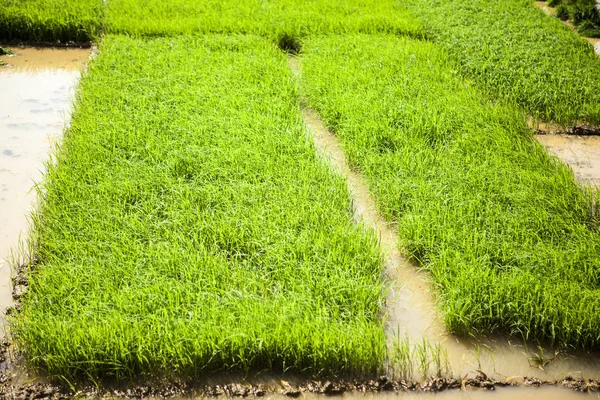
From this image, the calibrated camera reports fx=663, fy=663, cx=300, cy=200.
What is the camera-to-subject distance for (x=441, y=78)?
5684 mm

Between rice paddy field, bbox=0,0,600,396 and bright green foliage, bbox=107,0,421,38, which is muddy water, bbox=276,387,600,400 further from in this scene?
bright green foliage, bbox=107,0,421,38

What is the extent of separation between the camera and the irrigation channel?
304 centimetres

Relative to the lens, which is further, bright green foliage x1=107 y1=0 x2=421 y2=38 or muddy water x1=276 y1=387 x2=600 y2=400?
bright green foliage x1=107 y1=0 x2=421 y2=38

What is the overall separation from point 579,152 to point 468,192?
1.30m

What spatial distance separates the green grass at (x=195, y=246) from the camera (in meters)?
2.97

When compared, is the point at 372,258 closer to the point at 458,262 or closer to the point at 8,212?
the point at 458,262

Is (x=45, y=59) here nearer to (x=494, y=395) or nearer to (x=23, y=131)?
(x=23, y=131)

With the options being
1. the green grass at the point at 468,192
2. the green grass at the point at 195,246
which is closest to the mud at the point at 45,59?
the green grass at the point at 195,246

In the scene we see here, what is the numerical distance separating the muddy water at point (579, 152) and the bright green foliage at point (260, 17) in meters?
2.28

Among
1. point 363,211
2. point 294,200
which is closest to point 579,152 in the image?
point 363,211

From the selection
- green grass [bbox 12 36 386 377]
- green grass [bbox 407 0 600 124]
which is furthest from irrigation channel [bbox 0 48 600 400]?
green grass [bbox 407 0 600 124]

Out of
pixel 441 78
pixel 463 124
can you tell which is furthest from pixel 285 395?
pixel 441 78

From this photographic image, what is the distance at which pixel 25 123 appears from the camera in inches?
200

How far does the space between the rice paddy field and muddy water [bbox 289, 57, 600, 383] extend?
4cm
